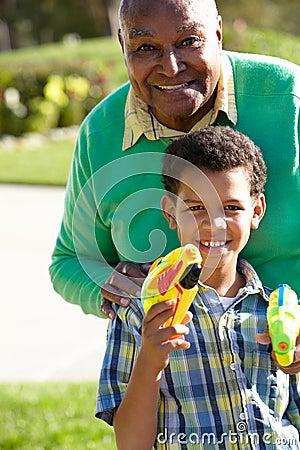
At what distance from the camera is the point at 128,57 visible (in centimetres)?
278

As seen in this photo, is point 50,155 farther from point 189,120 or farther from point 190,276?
point 190,276

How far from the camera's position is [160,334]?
7.68ft

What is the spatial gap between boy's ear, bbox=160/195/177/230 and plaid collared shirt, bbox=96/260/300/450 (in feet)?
0.63

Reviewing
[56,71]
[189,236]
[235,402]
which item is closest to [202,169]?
[189,236]

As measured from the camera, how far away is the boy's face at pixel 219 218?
2.57m

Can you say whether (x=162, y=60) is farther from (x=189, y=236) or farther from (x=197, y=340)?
(x=197, y=340)

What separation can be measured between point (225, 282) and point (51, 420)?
266cm

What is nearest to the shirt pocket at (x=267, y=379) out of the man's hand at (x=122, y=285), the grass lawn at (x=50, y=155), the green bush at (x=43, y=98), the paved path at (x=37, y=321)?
the man's hand at (x=122, y=285)

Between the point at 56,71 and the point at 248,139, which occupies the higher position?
the point at 56,71

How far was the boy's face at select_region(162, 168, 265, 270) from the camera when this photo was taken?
2.57 metres

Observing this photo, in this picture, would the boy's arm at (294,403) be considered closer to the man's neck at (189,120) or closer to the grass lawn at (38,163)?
the man's neck at (189,120)

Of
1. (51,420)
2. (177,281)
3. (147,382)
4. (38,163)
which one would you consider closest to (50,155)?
(38,163)

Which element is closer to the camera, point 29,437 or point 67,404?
point 29,437

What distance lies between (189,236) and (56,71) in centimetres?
1564
